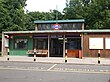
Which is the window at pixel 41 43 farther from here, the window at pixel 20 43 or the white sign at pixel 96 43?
the white sign at pixel 96 43

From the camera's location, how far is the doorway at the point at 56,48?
3189 cm

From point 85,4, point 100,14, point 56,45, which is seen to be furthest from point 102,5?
point 56,45

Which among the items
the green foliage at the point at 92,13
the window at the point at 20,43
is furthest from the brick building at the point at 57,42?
the green foliage at the point at 92,13

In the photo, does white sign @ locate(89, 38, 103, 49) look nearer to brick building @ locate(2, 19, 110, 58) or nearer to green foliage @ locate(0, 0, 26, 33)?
brick building @ locate(2, 19, 110, 58)

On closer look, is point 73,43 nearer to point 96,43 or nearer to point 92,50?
point 92,50

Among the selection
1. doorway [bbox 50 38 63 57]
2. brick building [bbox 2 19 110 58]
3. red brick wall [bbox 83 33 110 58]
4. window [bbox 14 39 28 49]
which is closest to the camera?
red brick wall [bbox 83 33 110 58]

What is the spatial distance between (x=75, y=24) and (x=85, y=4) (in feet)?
93.2

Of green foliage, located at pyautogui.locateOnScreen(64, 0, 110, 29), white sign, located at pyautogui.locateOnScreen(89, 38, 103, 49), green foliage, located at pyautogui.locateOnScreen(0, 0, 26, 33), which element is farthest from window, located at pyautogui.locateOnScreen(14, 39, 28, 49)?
green foliage, located at pyautogui.locateOnScreen(64, 0, 110, 29)

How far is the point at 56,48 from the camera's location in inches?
1262

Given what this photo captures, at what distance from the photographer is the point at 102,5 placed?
54531 mm

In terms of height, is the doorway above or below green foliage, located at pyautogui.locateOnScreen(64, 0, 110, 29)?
below

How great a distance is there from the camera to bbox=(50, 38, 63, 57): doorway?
3189 centimetres

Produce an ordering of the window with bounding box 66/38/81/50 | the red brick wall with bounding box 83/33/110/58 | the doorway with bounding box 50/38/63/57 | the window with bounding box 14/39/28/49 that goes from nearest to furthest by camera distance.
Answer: the red brick wall with bounding box 83/33/110/58 → the window with bounding box 66/38/81/50 → the doorway with bounding box 50/38/63/57 → the window with bounding box 14/39/28/49

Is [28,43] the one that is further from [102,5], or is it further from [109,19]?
[102,5]
